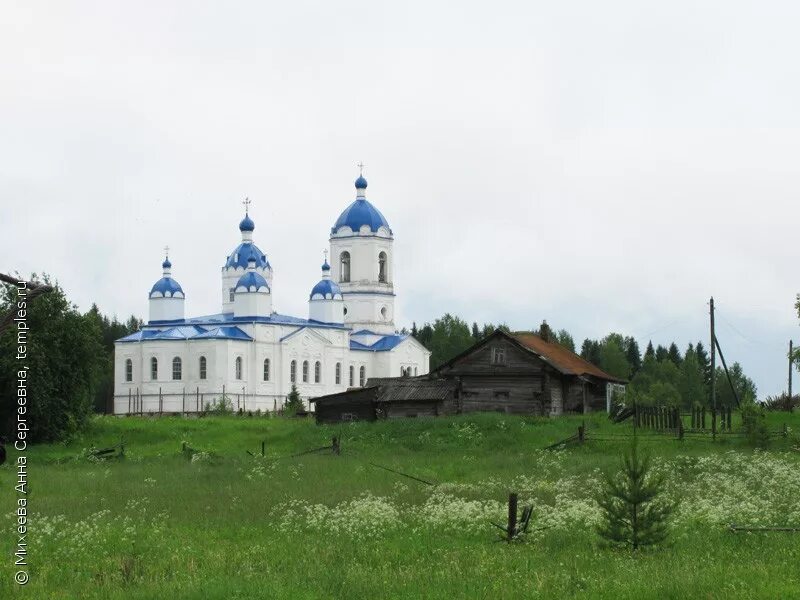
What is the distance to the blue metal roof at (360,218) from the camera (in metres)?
91.9

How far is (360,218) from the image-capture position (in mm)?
92062

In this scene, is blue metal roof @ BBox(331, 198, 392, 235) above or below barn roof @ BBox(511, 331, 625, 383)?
above

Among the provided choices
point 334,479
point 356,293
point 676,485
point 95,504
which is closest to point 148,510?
point 95,504

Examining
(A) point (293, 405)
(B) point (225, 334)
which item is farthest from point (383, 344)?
(A) point (293, 405)

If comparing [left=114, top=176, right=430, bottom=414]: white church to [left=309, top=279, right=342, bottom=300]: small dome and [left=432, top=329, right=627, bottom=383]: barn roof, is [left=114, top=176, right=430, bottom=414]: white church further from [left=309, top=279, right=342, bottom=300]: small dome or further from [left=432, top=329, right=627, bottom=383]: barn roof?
[left=432, top=329, right=627, bottom=383]: barn roof

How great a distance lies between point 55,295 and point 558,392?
20.0m

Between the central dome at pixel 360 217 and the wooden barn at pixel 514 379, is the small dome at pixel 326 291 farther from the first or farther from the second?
the wooden barn at pixel 514 379

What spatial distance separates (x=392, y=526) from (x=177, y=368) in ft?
202

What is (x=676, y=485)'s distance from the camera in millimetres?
28953

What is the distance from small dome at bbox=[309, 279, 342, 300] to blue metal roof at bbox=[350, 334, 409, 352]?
4.15 metres

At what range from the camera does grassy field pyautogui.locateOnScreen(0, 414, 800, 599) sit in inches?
682

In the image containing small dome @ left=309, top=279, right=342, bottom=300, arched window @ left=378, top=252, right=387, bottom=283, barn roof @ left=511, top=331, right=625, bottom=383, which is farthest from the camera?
arched window @ left=378, top=252, right=387, bottom=283

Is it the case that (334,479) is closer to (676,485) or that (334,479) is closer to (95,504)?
(95,504)

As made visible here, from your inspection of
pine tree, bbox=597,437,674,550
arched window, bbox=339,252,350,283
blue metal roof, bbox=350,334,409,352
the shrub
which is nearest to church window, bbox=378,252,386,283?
arched window, bbox=339,252,350,283
